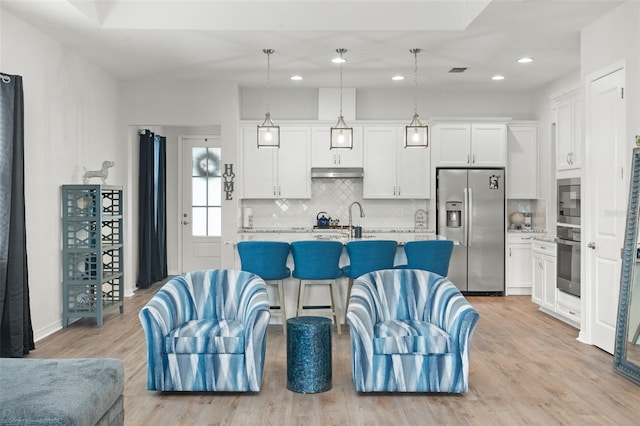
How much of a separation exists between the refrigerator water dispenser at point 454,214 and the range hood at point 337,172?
4.12 ft

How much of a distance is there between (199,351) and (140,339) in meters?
1.96

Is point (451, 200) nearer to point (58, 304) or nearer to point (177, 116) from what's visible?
point (177, 116)

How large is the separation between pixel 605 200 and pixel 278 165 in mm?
4423

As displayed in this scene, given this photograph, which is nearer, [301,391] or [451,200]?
[301,391]

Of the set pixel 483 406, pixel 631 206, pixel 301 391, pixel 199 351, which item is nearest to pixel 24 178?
pixel 199 351

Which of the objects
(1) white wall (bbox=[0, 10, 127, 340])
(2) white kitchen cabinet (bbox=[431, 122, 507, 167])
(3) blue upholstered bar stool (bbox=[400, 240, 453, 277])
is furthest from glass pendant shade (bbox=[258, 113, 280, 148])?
(2) white kitchen cabinet (bbox=[431, 122, 507, 167])

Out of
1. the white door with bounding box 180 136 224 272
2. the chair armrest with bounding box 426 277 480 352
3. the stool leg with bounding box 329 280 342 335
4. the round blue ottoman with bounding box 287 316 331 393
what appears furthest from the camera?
the white door with bounding box 180 136 224 272

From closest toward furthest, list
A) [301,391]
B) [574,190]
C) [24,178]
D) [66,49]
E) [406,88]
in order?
[301,391] < [24,178] < [574,190] < [66,49] < [406,88]

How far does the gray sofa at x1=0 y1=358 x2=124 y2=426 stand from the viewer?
2.43 meters

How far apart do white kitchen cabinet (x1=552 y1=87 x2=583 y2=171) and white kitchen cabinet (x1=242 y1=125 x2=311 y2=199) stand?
3.27 m

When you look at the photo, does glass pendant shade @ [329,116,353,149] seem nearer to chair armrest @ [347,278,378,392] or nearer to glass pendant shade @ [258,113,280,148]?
glass pendant shade @ [258,113,280,148]

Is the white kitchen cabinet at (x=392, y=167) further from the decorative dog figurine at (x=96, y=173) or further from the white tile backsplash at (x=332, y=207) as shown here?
the decorative dog figurine at (x=96, y=173)

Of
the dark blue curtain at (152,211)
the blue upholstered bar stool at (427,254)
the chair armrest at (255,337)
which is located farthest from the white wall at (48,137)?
the blue upholstered bar stool at (427,254)

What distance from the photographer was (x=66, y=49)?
6.31m
